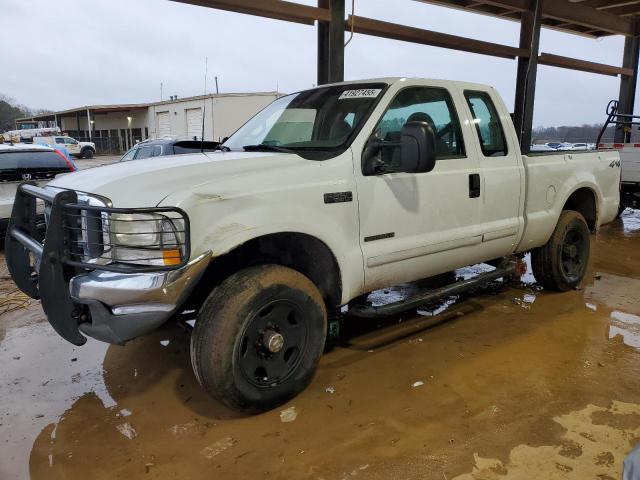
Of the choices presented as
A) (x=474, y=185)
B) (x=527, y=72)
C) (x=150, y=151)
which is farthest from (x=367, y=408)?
(x=150, y=151)

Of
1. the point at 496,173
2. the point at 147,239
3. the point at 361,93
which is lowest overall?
the point at 147,239

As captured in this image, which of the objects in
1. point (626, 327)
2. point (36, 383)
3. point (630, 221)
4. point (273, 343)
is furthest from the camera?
point (630, 221)

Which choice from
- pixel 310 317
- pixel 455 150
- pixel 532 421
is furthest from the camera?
pixel 455 150

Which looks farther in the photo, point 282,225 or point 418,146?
point 418,146

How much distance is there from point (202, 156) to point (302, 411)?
1.76 metres

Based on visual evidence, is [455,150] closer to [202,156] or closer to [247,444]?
[202,156]

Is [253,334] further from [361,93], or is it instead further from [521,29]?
[521,29]

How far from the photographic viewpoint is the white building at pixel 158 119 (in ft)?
81.2

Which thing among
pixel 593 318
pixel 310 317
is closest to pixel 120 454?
pixel 310 317

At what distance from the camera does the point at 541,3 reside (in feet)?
27.5

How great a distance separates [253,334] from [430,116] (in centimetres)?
218

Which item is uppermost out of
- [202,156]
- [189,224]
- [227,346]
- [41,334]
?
[202,156]

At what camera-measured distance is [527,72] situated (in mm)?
8688

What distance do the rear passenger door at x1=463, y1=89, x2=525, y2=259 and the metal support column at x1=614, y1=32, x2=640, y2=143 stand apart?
8.26 m
